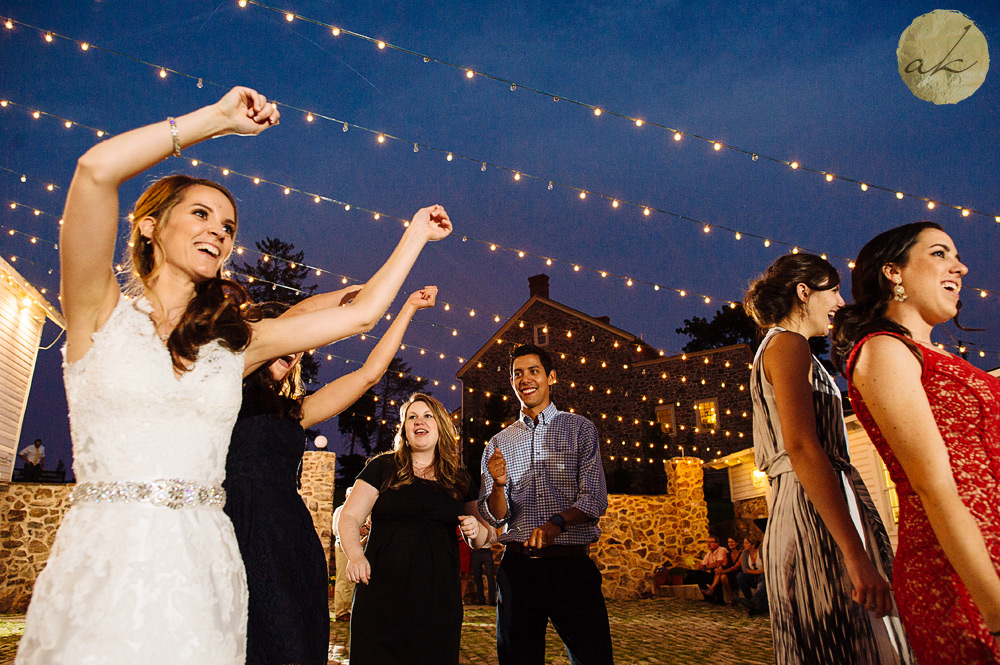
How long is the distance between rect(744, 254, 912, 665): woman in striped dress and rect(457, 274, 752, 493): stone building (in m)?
16.9

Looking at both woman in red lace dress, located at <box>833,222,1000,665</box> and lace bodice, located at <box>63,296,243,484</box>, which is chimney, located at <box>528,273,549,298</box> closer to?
woman in red lace dress, located at <box>833,222,1000,665</box>

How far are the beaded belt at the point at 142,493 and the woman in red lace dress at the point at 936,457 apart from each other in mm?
1553

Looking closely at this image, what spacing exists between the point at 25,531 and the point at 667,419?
16981 millimetres

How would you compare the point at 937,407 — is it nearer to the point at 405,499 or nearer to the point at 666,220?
the point at 405,499

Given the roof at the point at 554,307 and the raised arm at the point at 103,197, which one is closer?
the raised arm at the point at 103,197

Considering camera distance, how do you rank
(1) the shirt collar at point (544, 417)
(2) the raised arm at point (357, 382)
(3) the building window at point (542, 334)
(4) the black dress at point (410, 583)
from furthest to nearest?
1. (3) the building window at point (542, 334)
2. (1) the shirt collar at point (544, 417)
3. (4) the black dress at point (410, 583)
4. (2) the raised arm at point (357, 382)

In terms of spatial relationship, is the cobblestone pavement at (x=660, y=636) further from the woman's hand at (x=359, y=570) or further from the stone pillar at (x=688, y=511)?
the woman's hand at (x=359, y=570)

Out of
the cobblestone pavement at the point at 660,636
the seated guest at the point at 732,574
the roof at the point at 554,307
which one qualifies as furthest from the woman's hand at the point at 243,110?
the roof at the point at 554,307

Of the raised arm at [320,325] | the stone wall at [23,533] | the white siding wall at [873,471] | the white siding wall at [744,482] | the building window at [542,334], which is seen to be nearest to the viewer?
the raised arm at [320,325]

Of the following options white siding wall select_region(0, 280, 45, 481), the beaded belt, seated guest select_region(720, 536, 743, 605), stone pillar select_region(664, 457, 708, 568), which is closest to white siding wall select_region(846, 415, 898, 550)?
seated guest select_region(720, 536, 743, 605)

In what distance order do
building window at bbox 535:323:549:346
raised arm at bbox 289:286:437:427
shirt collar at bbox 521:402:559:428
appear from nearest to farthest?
1. raised arm at bbox 289:286:437:427
2. shirt collar at bbox 521:402:559:428
3. building window at bbox 535:323:549:346

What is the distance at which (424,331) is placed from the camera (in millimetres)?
57188

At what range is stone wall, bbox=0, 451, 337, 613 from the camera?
8.85 meters

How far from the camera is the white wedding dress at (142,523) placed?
3.50ft
